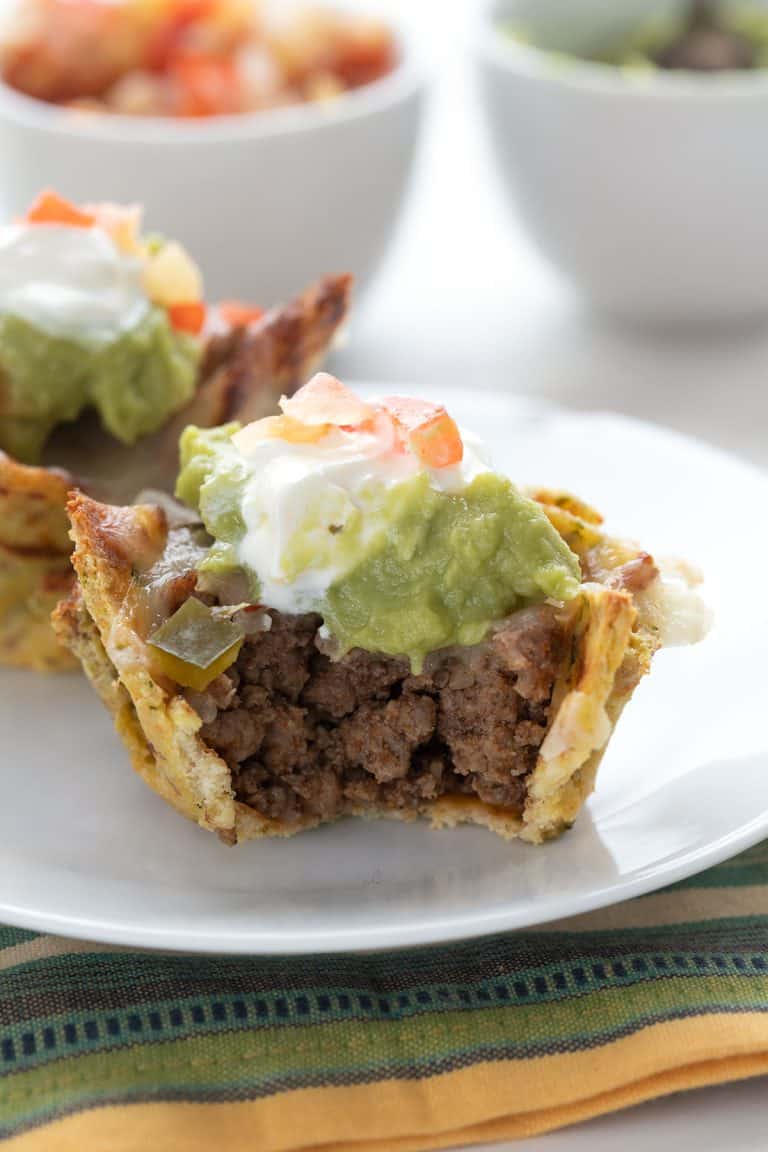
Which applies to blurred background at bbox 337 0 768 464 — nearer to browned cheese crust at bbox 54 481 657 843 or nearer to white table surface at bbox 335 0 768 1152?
white table surface at bbox 335 0 768 1152

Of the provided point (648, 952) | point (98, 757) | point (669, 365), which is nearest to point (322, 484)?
point (98, 757)

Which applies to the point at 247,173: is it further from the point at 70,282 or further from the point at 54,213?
the point at 70,282

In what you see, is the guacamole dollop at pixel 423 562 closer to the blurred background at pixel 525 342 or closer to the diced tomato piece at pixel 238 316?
the diced tomato piece at pixel 238 316

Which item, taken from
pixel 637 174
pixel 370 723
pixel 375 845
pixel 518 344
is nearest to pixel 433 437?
pixel 370 723

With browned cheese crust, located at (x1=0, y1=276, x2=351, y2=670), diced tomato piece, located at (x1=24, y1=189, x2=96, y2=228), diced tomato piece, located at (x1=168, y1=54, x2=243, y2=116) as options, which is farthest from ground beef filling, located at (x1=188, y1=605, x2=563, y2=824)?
diced tomato piece, located at (x1=168, y1=54, x2=243, y2=116)

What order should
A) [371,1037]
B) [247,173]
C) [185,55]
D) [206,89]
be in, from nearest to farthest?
1. [371,1037]
2. [247,173]
3. [206,89]
4. [185,55]

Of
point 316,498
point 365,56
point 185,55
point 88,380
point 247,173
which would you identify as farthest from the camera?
point 365,56

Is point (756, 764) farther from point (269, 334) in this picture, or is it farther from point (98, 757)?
point (269, 334)

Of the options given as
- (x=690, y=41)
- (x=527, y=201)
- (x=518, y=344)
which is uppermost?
(x=690, y=41)
